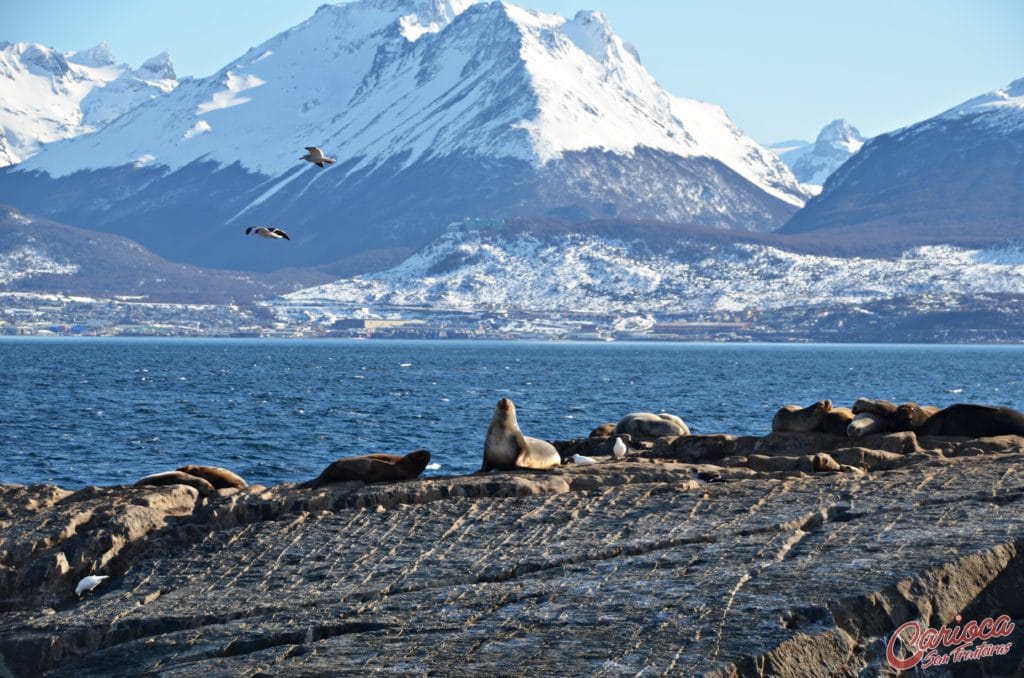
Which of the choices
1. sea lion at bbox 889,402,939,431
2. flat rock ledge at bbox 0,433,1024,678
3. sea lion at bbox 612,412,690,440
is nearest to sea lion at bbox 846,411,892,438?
sea lion at bbox 889,402,939,431

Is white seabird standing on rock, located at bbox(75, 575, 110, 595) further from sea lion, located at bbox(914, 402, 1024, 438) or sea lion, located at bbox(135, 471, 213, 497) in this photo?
sea lion, located at bbox(914, 402, 1024, 438)

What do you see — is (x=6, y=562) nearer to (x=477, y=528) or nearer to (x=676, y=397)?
(x=477, y=528)

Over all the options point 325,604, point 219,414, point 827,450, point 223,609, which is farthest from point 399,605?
point 219,414

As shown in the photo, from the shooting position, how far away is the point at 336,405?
81.0m

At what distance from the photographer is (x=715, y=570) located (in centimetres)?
1537

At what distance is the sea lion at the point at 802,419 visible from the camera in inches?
1104

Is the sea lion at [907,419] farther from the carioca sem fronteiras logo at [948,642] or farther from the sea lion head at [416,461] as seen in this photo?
the carioca sem fronteiras logo at [948,642]

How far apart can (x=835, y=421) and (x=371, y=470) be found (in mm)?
9328

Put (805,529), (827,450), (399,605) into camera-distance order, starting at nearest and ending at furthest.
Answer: (399,605)
(805,529)
(827,450)

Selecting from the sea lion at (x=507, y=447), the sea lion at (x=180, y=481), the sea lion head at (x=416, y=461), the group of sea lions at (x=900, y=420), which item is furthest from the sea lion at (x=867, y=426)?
the sea lion at (x=180, y=481)

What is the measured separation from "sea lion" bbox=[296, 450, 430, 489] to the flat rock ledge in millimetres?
920

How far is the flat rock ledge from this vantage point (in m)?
13.3

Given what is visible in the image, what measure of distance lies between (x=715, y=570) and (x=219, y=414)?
195 feet

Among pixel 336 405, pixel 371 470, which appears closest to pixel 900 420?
pixel 371 470
